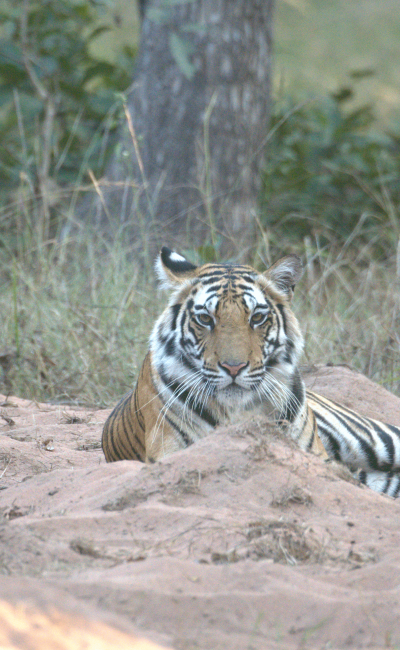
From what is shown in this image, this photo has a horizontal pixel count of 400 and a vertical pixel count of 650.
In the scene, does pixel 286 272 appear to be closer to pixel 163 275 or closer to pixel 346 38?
pixel 163 275

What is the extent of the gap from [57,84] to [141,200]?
180cm

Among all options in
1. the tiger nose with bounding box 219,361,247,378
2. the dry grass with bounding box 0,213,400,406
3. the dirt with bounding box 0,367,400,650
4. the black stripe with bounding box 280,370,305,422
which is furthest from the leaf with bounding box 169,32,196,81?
the dirt with bounding box 0,367,400,650

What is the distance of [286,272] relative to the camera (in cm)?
335

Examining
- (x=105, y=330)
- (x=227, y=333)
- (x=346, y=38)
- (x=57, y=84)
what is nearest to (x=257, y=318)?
(x=227, y=333)

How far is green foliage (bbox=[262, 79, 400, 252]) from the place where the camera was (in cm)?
865

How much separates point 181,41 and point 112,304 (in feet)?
10.4

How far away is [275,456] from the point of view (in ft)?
8.29

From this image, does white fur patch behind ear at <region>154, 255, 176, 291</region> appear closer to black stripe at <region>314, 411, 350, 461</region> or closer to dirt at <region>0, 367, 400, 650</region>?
dirt at <region>0, 367, 400, 650</region>

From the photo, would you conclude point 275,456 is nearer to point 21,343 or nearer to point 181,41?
point 21,343

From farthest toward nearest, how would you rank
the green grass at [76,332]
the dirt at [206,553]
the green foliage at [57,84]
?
the green foliage at [57,84], the green grass at [76,332], the dirt at [206,553]

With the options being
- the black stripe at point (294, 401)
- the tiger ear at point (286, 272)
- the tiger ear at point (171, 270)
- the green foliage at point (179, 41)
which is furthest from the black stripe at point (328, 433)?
the green foliage at point (179, 41)

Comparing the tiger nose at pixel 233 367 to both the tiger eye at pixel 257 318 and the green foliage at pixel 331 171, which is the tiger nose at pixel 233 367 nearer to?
the tiger eye at pixel 257 318

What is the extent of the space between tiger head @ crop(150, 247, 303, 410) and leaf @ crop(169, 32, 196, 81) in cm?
397

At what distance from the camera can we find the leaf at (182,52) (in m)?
6.85
